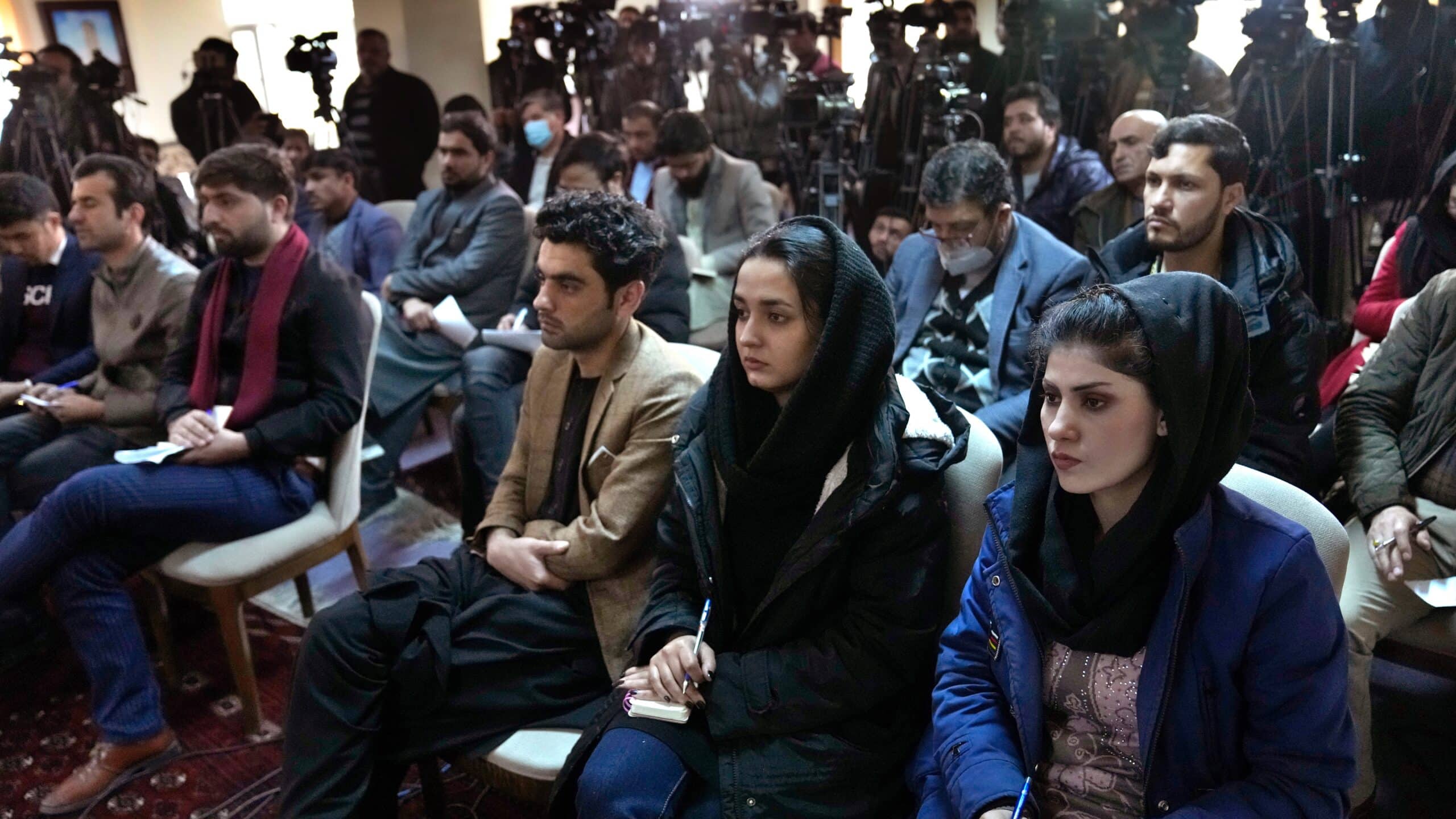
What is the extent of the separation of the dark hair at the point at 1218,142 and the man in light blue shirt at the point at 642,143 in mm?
2265

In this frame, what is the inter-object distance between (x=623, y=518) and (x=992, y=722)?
A: 2.14 feet

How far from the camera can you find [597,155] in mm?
3160

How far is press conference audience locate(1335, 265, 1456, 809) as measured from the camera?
1614mm

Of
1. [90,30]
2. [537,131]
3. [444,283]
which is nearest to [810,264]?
[444,283]

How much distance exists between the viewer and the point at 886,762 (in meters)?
1.34

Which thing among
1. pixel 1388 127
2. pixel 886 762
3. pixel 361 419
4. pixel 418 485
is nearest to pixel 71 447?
pixel 361 419

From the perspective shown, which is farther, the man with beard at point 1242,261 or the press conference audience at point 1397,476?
the man with beard at point 1242,261

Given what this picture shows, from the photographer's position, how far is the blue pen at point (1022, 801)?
1099 millimetres

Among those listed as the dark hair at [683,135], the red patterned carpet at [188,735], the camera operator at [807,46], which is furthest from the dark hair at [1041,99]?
the red patterned carpet at [188,735]

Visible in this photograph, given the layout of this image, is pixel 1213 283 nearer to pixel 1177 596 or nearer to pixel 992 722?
pixel 1177 596

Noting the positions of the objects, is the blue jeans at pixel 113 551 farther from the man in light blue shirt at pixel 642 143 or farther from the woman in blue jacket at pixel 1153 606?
the man in light blue shirt at pixel 642 143

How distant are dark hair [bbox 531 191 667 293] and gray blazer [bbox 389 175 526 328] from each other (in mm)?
1506

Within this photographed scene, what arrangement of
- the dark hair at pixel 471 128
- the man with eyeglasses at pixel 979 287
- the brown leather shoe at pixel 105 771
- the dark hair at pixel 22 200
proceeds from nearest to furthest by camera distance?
the brown leather shoe at pixel 105 771 → the man with eyeglasses at pixel 979 287 → the dark hair at pixel 22 200 → the dark hair at pixel 471 128

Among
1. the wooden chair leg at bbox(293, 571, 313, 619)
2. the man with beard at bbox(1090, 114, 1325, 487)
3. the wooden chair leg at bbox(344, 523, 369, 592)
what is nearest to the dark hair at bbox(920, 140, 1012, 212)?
the man with beard at bbox(1090, 114, 1325, 487)
